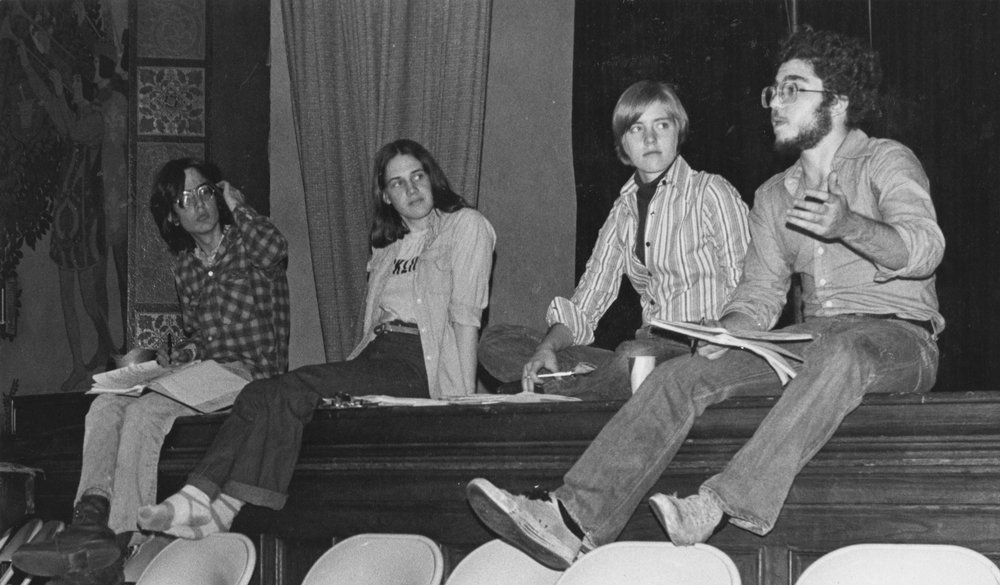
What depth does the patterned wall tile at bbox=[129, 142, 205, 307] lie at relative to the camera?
5.11 m

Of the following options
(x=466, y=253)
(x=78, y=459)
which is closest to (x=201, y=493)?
(x=78, y=459)

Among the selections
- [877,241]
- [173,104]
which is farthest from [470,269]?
[173,104]

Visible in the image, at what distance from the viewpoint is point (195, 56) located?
16.8ft

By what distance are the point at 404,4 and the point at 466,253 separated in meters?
1.34

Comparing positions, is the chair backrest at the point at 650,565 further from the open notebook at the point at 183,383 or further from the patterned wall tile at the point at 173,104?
the patterned wall tile at the point at 173,104

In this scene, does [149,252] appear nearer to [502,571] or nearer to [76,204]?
[76,204]

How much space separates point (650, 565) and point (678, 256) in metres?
1.21

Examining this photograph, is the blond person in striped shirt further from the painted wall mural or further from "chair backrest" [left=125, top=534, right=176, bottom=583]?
the painted wall mural

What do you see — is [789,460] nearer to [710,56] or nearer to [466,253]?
[466,253]

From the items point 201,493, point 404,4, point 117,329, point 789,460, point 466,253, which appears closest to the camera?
point 789,460

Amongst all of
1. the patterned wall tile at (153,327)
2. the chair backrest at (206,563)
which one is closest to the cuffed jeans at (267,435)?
the chair backrest at (206,563)

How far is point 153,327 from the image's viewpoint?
5113 millimetres

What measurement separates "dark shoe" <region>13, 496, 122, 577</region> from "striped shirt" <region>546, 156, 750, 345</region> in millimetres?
1367

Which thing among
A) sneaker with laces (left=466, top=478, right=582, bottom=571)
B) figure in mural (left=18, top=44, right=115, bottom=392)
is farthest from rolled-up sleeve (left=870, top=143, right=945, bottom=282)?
figure in mural (left=18, top=44, right=115, bottom=392)
